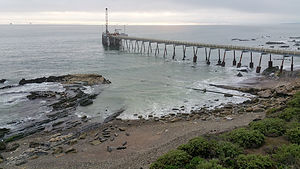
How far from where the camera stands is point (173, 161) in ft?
44.9

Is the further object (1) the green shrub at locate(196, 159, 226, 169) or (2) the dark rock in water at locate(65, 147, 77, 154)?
(2) the dark rock in water at locate(65, 147, 77, 154)

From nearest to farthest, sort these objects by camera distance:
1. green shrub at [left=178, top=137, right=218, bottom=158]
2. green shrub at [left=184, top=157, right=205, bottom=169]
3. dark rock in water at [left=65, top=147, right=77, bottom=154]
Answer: green shrub at [left=184, top=157, right=205, bottom=169] → green shrub at [left=178, top=137, right=218, bottom=158] → dark rock in water at [left=65, top=147, right=77, bottom=154]

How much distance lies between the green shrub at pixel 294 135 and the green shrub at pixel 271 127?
83 centimetres

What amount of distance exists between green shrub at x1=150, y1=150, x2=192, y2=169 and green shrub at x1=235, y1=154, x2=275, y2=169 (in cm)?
276

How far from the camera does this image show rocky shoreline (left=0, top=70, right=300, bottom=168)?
65.3 feet

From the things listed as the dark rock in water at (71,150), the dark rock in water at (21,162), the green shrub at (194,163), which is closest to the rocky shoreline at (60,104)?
the dark rock in water at (21,162)

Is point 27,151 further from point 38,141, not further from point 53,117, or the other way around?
point 53,117

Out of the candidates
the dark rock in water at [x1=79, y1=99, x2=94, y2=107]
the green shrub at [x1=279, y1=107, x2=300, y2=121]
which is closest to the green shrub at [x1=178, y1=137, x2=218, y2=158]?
the green shrub at [x1=279, y1=107, x2=300, y2=121]

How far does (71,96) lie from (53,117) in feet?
23.7

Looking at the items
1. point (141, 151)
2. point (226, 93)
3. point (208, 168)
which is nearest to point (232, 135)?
point (208, 168)

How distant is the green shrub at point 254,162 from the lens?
12.6 meters

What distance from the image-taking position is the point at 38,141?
21.9m

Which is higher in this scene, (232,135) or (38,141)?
Result: (232,135)

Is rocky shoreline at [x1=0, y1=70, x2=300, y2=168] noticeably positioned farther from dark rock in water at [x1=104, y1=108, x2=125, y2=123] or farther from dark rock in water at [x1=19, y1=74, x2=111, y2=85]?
dark rock in water at [x1=19, y1=74, x2=111, y2=85]
